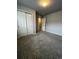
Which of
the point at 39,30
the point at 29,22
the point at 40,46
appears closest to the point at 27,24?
the point at 29,22

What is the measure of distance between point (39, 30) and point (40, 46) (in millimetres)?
181

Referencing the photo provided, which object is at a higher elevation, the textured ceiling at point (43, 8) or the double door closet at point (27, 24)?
the textured ceiling at point (43, 8)

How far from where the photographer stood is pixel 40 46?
88cm

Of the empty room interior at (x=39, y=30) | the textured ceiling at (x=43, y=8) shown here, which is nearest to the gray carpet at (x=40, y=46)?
the empty room interior at (x=39, y=30)

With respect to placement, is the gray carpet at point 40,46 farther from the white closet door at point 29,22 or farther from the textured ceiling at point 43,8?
the textured ceiling at point 43,8

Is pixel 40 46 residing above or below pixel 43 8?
below

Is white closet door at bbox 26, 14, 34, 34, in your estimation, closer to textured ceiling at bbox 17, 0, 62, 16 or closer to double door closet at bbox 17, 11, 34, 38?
double door closet at bbox 17, 11, 34, 38

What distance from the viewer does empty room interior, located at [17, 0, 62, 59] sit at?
0.83 m

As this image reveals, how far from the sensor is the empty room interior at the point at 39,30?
83 cm

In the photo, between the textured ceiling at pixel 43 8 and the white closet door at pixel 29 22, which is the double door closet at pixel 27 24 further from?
the textured ceiling at pixel 43 8

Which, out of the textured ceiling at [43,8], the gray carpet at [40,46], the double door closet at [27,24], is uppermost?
the textured ceiling at [43,8]

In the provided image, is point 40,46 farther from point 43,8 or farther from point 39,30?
point 43,8

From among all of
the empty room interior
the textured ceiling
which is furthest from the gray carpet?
the textured ceiling
